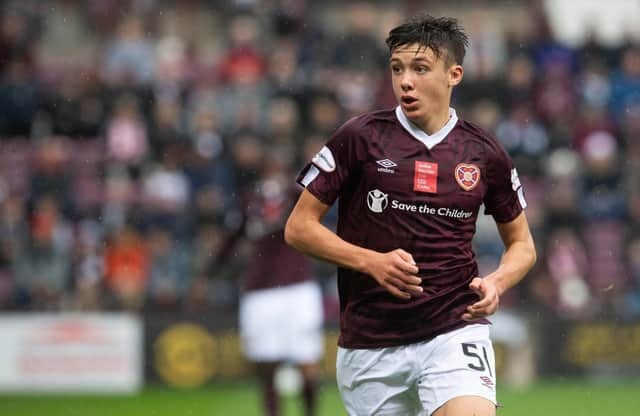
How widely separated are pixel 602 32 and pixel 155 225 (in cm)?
853

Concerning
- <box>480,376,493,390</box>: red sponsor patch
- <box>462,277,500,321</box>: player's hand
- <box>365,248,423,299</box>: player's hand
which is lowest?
<box>480,376,493,390</box>: red sponsor patch

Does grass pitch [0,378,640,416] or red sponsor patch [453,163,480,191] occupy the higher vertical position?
red sponsor patch [453,163,480,191]

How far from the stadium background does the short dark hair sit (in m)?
8.47

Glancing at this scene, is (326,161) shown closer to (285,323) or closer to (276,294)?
(276,294)

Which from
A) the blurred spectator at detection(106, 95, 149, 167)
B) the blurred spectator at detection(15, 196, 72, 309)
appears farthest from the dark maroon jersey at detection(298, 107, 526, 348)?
the blurred spectator at detection(106, 95, 149, 167)

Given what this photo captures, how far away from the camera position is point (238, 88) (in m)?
17.0

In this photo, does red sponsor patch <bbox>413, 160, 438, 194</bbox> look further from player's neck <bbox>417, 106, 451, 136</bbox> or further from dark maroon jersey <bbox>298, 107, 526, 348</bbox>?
player's neck <bbox>417, 106, 451, 136</bbox>

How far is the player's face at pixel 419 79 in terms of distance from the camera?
5.26 metres

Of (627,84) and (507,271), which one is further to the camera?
(627,84)

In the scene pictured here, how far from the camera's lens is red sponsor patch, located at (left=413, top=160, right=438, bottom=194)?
5.31m

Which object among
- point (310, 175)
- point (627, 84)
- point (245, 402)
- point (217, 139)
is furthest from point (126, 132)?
point (310, 175)

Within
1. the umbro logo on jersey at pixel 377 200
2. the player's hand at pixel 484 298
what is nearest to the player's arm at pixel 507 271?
the player's hand at pixel 484 298

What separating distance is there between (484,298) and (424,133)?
766mm

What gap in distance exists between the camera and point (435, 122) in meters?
5.40
